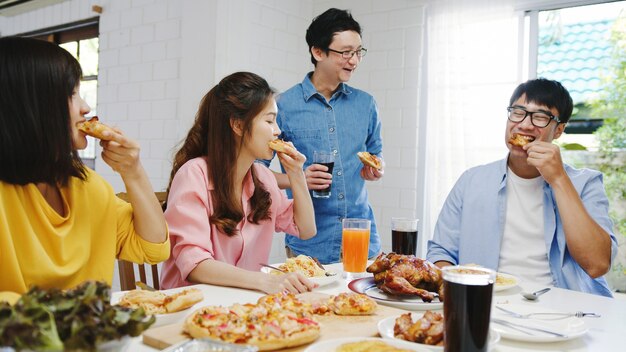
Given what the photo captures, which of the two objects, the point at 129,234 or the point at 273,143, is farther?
the point at 273,143

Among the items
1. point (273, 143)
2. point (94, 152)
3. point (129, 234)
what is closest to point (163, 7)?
point (94, 152)

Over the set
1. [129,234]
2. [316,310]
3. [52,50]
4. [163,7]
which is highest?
[163,7]

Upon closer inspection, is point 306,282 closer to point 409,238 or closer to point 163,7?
point 409,238

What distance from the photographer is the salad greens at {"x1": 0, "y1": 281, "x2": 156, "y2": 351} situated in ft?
2.22

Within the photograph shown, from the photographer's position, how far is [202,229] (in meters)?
1.81

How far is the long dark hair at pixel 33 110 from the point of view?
49.9 inches

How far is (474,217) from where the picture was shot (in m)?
2.31

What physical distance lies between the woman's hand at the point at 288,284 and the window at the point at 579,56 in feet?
9.40

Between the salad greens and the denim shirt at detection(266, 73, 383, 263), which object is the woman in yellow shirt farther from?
the denim shirt at detection(266, 73, 383, 263)

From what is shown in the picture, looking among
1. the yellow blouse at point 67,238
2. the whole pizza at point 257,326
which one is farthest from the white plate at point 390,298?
the yellow blouse at point 67,238

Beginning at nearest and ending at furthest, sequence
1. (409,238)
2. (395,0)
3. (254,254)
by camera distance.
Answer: (409,238) < (254,254) < (395,0)

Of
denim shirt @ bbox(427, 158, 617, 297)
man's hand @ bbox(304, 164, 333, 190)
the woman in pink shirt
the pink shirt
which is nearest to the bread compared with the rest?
the woman in pink shirt

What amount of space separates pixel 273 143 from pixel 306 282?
2.37ft

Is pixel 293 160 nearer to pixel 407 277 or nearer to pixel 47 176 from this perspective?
pixel 407 277
